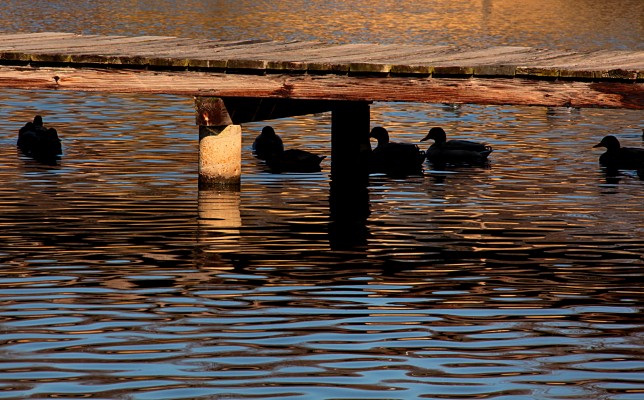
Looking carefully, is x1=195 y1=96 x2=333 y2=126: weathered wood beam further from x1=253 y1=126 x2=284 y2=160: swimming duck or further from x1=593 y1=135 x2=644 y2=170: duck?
x1=593 y1=135 x2=644 y2=170: duck

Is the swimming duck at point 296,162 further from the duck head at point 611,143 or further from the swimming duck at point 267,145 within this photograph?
the duck head at point 611,143

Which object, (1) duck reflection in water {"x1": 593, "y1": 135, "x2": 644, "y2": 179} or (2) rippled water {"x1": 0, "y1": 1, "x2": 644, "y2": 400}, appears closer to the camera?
(2) rippled water {"x1": 0, "y1": 1, "x2": 644, "y2": 400}

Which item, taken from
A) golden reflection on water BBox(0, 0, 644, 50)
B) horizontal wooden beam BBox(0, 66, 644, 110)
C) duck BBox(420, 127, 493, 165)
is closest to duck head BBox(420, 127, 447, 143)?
duck BBox(420, 127, 493, 165)

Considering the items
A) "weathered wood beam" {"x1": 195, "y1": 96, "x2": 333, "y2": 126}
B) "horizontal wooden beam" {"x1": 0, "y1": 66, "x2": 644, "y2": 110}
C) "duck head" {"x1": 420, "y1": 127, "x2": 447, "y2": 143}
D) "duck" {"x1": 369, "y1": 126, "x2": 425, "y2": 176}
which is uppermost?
"horizontal wooden beam" {"x1": 0, "y1": 66, "x2": 644, "y2": 110}

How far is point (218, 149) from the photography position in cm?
1639

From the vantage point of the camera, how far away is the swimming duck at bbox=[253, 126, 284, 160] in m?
20.1

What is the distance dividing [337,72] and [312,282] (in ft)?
13.0

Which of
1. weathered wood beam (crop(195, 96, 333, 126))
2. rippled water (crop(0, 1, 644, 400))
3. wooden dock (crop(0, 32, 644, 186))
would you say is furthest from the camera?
weathered wood beam (crop(195, 96, 333, 126))

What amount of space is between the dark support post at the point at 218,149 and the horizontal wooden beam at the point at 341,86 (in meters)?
0.49

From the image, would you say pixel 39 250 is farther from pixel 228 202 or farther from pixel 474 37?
pixel 474 37

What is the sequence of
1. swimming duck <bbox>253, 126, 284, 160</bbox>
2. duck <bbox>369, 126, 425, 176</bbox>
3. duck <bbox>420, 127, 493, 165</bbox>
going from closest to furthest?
duck <bbox>369, 126, 425, 176</bbox> < duck <bbox>420, 127, 493, 165</bbox> < swimming duck <bbox>253, 126, 284, 160</bbox>

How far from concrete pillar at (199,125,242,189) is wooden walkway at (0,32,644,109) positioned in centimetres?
86

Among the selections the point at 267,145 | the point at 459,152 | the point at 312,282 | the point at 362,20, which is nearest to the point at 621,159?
the point at 459,152

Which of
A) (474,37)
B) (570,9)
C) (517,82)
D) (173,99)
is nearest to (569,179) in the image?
(517,82)
